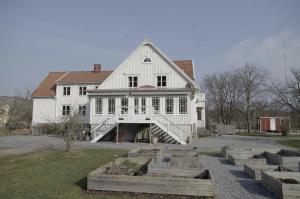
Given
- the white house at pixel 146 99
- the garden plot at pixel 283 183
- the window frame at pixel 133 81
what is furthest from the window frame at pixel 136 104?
the garden plot at pixel 283 183

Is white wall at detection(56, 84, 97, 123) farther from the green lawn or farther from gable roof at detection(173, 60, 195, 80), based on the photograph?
the green lawn

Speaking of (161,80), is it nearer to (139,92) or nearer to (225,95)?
(139,92)

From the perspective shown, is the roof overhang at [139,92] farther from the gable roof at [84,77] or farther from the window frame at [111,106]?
the gable roof at [84,77]

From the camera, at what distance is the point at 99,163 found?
40.6ft

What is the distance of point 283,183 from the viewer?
7191mm

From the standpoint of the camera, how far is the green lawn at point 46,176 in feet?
24.3

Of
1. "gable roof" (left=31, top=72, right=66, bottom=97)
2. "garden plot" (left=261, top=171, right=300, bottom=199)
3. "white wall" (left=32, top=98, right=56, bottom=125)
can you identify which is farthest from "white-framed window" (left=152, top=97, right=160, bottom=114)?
"gable roof" (left=31, top=72, right=66, bottom=97)

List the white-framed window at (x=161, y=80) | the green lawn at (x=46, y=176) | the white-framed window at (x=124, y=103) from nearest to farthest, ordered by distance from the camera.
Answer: the green lawn at (x=46, y=176) → the white-framed window at (x=124, y=103) → the white-framed window at (x=161, y=80)

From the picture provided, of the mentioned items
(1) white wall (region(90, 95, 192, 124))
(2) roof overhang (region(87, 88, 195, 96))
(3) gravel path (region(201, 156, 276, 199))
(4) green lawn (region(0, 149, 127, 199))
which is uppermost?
(2) roof overhang (region(87, 88, 195, 96))

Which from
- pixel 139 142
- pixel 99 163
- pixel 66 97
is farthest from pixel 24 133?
pixel 99 163

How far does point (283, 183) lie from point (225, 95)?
54.1 metres

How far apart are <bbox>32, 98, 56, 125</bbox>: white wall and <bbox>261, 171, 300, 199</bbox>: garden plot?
3126cm

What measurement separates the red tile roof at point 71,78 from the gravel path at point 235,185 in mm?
20834

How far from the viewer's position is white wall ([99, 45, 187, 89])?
89.2ft
